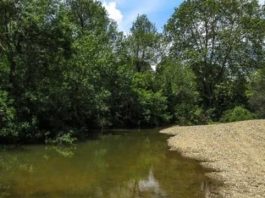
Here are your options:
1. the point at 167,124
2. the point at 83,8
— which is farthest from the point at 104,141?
the point at 83,8

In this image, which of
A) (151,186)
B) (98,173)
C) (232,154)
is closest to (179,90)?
(232,154)

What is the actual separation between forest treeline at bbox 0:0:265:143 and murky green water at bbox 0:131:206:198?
456 cm

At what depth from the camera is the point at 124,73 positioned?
2116 inches

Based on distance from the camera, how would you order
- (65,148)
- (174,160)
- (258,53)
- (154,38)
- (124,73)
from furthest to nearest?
(154,38)
(258,53)
(124,73)
(65,148)
(174,160)

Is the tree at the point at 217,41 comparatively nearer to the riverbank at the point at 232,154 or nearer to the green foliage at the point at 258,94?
the green foliage at the point at 258,94

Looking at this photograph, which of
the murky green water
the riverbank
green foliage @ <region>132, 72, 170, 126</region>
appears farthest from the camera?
green foliage @ <region>132, 72, 170, 126</region>

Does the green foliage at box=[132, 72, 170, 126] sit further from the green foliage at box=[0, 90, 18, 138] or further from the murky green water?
the green foliage at box=[0, 90, 18, 138]

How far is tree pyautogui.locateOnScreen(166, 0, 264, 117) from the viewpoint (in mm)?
68000

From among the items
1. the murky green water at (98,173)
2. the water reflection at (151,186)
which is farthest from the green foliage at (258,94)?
the water reflection at (151,186)

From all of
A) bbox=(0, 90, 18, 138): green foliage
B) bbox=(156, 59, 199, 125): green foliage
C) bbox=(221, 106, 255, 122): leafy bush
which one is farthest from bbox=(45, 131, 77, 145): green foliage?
bbox=(221, 106, 255, 122): leafy bush

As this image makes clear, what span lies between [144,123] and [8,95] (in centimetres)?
2706

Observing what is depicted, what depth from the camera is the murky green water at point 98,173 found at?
1803 cm

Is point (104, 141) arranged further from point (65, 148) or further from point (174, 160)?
point (174, 160)

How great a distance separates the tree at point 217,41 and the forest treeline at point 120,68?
0.15 m
